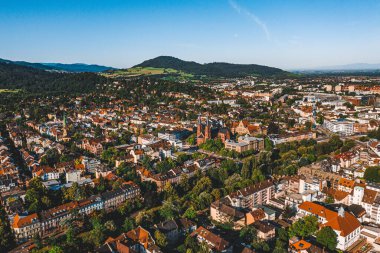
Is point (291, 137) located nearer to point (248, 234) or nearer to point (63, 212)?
point (248, 234)

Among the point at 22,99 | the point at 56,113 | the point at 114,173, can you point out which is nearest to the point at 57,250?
the point at 114,173

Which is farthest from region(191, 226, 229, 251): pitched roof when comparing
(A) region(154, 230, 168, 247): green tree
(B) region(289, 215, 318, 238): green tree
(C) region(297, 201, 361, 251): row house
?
(C) region(297, 201, 361, 251): row house

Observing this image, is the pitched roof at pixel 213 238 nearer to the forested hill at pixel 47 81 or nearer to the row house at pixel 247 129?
the row house at pixel 247 129

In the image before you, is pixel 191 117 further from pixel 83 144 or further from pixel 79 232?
pixel 79 232

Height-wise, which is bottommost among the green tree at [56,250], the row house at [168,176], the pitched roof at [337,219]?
the row house at [168,176]

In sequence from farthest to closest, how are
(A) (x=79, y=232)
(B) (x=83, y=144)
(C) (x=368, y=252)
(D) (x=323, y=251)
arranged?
(B) (x=83, y=144)
(A) (x=79, y=232)
(C) (x=368, y=252)
(D) (x=323, y=251)

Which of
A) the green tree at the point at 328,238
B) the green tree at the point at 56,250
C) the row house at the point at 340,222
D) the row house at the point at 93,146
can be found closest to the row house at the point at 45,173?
the row house at the point at 93,146
